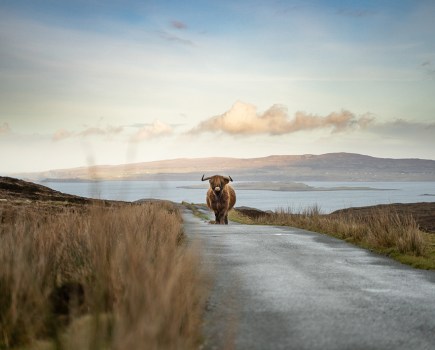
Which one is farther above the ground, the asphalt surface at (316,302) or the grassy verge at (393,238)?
the grassy verge at (393,238)

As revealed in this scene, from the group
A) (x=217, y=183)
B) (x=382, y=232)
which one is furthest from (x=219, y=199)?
(x=382, y=232)

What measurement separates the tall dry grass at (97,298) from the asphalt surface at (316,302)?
19.6 inches

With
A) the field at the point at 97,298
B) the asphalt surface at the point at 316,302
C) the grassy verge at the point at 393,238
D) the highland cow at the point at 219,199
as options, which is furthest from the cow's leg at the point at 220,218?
the field at the point at 97,298

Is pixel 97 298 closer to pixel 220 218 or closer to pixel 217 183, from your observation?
pixel 217 183

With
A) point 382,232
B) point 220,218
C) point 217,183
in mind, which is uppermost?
point 217,183

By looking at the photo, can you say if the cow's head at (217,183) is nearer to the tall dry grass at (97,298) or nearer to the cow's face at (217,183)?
the cow's face at (217,183)

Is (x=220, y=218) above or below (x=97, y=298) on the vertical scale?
below

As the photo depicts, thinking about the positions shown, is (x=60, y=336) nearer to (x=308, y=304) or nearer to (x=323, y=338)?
(x=323, y=338)

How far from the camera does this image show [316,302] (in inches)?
320

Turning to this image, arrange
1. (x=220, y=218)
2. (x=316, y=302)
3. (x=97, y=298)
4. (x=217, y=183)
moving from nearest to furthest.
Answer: (x=97, y=298)
(x=316, y=302)
(x=217, y=183)
(x=220, y=218)

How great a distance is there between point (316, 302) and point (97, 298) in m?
3.84

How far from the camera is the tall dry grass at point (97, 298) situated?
4.50m

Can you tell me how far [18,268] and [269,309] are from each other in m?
3.22

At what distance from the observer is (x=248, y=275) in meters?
10.3
